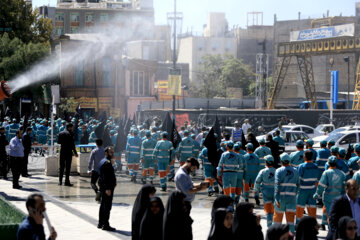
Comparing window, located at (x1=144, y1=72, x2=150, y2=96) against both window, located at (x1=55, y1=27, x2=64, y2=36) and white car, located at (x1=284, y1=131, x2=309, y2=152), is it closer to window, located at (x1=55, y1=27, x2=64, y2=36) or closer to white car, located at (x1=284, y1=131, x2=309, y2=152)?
window, located at (x1=55, y1=27, x2=64, y2=36)

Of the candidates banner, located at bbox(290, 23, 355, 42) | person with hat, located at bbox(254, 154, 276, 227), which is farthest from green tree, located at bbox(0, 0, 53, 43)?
person with hat, located at bbox(254, 154, 276, 227)

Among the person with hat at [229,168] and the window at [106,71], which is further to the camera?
the window at [106,71]

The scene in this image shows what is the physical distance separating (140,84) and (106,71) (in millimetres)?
9378

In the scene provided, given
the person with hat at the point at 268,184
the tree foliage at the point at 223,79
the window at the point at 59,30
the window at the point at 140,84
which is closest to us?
the person with hat at the point at 268,184

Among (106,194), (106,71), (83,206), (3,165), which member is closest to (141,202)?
(106,194)

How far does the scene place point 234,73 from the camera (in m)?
90.9

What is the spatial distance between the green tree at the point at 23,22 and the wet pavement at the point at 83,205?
31039 millimetres

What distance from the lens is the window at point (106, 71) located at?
57.2 meters

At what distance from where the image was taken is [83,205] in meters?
16.5

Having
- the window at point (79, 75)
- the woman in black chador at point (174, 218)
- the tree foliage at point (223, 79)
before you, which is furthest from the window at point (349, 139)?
the tree foliage at point (223, 79)

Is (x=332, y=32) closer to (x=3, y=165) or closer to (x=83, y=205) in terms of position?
(x=3, y=165)

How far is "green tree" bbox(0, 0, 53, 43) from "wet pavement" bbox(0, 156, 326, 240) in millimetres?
31039

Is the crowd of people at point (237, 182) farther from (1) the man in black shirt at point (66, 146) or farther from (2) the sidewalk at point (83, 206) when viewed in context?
(2) the sidewalk at point (83, 206)

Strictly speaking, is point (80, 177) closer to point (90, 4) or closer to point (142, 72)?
point (142, 72)
